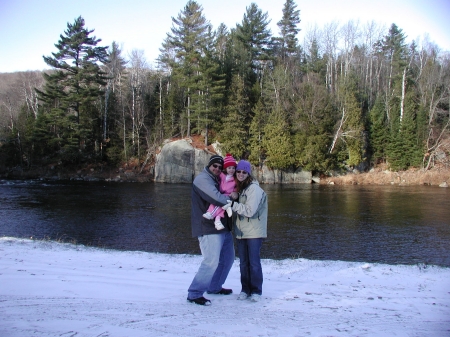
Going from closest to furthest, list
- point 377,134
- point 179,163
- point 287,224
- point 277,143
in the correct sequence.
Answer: point 287,224 < point 179,163 < point 277,143 < point 377,134

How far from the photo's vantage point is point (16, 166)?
138 feet

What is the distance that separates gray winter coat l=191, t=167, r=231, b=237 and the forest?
115 ft

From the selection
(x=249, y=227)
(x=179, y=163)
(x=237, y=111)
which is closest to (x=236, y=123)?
(x=237, y=111)

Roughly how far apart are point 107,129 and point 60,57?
10875 mm

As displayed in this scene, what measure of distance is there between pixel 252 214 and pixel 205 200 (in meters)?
0.71

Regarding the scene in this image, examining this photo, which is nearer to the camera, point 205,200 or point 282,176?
point 205,200

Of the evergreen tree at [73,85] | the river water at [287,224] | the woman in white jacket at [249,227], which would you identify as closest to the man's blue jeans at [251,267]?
the woman in white jacket at [249,227]

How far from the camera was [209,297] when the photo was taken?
4.61 meters

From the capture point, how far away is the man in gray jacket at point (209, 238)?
441cm

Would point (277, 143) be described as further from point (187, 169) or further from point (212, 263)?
point (212, 263)

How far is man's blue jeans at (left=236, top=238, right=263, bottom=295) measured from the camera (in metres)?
4.68

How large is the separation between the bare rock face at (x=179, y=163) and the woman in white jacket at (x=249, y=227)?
33.9 meters

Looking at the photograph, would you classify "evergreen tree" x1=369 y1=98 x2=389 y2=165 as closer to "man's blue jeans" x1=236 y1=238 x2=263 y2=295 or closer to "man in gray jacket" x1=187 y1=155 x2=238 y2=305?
"man's blue jeans" x1=236 y1=238 x2=263 y2=295

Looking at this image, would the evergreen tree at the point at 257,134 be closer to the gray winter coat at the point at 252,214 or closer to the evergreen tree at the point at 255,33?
the evergreen tree at the point at 255,33
